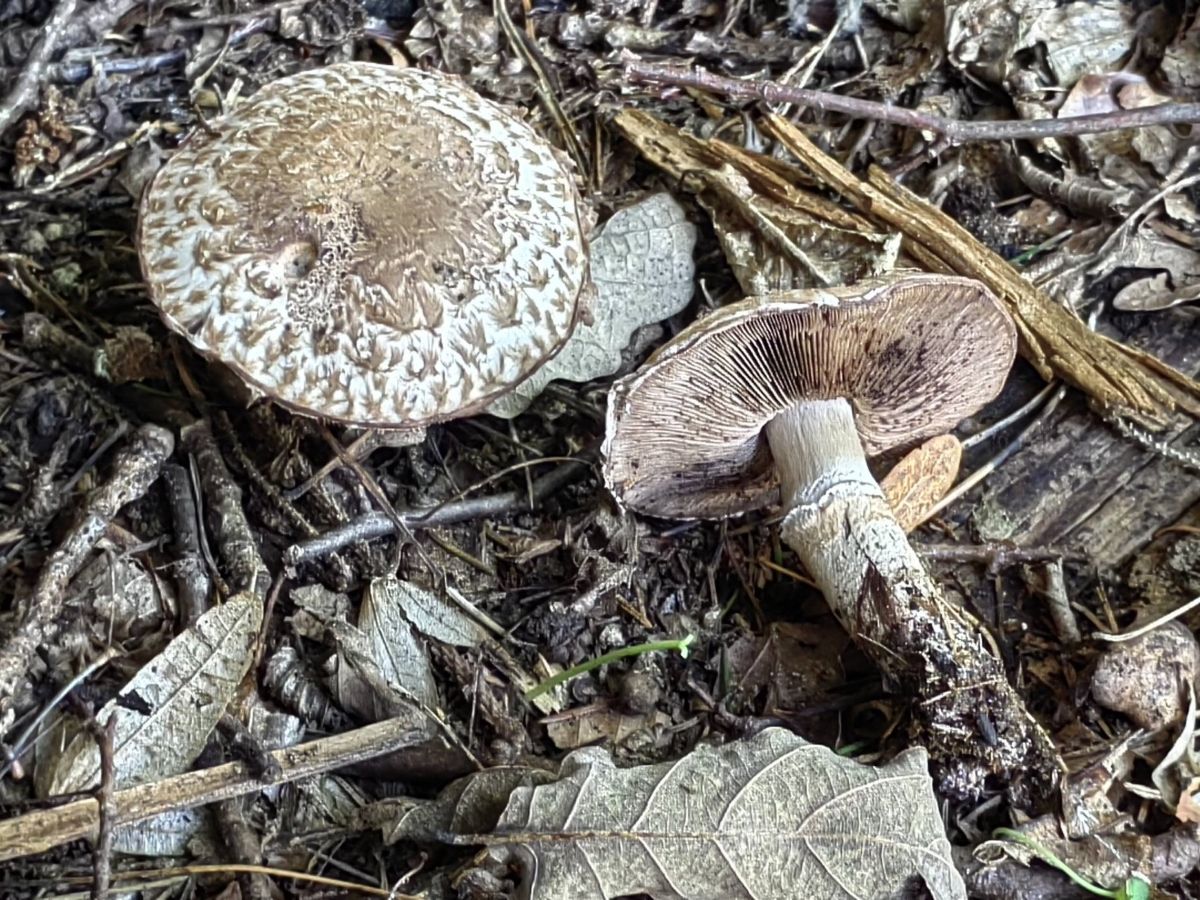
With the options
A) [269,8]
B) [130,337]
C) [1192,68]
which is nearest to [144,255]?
[130,337]

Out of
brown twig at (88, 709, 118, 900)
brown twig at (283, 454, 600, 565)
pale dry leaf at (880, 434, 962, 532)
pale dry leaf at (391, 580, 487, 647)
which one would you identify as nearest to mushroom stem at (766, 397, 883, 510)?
pale dry leaf at (880, 434, 962, 532)

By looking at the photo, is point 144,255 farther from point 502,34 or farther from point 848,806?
point 848,806

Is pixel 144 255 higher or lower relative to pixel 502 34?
lower

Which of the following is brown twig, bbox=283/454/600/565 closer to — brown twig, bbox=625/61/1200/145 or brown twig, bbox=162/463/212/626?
brown twig, bbox=162/463/212/626

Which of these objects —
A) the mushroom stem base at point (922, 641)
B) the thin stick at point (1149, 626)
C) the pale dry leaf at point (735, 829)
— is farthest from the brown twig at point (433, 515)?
the thin stick at point (1149, 626)

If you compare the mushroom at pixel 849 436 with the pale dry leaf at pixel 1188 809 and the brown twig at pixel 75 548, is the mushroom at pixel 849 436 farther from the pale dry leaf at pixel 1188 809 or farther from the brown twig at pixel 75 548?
the brown twig at pixel 75 548

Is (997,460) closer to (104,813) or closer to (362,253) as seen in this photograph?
(362,253)

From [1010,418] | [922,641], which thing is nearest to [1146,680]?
[922,641]

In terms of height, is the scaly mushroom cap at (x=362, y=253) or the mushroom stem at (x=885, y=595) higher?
the scaly mushroom cap at (x=362, y=253)
